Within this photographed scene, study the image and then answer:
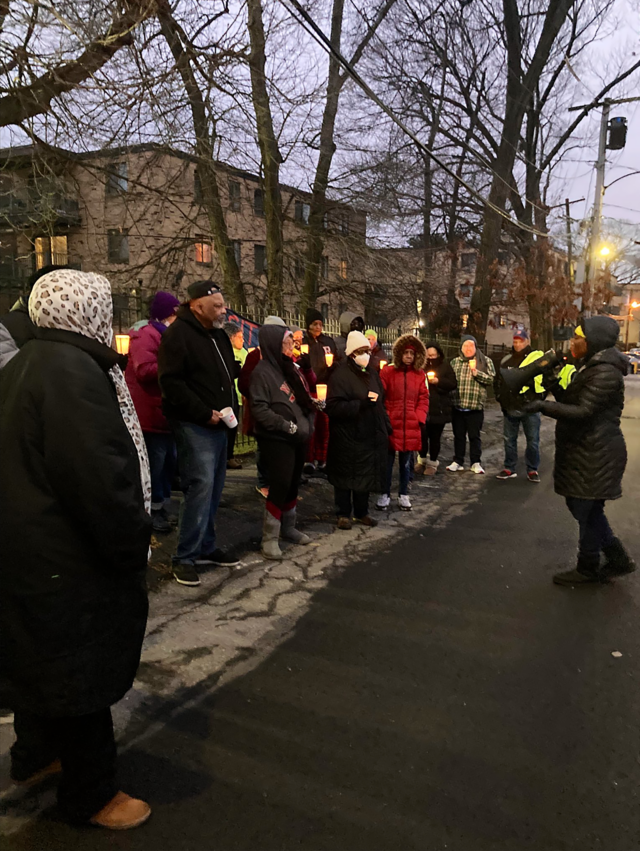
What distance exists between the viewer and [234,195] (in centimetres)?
1183

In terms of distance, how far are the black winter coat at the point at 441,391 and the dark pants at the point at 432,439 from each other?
0.36 ft

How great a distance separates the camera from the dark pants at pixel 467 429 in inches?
354

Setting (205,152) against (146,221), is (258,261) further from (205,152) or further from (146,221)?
(205,152)

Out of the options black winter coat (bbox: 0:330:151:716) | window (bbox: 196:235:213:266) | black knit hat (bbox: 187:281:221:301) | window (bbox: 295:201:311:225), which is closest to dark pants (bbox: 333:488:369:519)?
black knit hat (bbox: 187:281:221:301)

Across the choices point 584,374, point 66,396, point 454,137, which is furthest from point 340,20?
point 66,396

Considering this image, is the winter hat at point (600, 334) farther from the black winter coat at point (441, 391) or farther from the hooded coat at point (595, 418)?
the black winter coat at point (441, 391)

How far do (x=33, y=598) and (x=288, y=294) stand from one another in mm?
11447

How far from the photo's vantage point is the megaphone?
15.1 feet

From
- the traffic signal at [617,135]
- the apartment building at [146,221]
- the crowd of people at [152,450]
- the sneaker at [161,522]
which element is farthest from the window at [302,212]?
the traffic signal at [617,135]

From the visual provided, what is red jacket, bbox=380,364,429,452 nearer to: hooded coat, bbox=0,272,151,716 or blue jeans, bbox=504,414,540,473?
blue jeans, bbox=504,414,540,473

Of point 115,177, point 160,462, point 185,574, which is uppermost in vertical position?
point 115,177

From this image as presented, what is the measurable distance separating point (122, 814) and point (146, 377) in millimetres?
3688

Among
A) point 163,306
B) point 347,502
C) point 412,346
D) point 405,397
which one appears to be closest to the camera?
point 163,306

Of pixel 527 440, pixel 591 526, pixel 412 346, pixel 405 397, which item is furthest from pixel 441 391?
pixel 591 526
